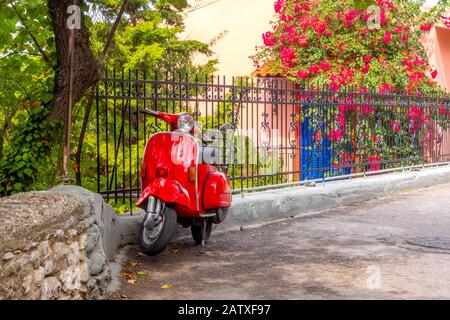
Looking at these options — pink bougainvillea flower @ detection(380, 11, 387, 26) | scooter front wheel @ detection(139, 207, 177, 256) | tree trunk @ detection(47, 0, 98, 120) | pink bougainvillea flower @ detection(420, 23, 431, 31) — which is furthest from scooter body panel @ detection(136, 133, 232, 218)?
pink bougainvillea flower @ detection(420, 23, 431, 31)

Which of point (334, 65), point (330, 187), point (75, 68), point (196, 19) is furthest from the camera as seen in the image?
point (196, 19)

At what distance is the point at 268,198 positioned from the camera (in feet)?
28.6

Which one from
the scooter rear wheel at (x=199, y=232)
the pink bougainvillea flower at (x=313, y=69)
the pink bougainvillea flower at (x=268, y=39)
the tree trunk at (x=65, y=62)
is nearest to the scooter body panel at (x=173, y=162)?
the scooter rear wheel at (x=199, y=232)

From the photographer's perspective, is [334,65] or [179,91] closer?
Answer: [179,91]

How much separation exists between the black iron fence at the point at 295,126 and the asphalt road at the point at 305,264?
1.07m

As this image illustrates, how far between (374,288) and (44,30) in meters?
4.54

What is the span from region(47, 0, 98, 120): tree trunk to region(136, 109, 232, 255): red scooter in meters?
0.71

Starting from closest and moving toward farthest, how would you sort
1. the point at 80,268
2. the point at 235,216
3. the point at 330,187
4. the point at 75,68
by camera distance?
the point at 80,268 < the point at 75,68 < the point at 235,216 < the point at 330,187

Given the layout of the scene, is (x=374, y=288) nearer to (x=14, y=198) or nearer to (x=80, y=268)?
(x=80, y=268)

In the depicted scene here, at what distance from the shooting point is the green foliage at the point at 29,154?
256 inches

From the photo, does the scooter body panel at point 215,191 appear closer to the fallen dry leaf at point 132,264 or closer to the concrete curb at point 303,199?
the concrete curb at point 303,199

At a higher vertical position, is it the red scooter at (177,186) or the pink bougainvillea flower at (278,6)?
the pink bougainvillea flower at (278,6)

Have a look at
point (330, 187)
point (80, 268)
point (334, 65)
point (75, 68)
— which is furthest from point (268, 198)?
point (334, 65)

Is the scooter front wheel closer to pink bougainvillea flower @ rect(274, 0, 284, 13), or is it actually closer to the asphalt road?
the asphalt road
